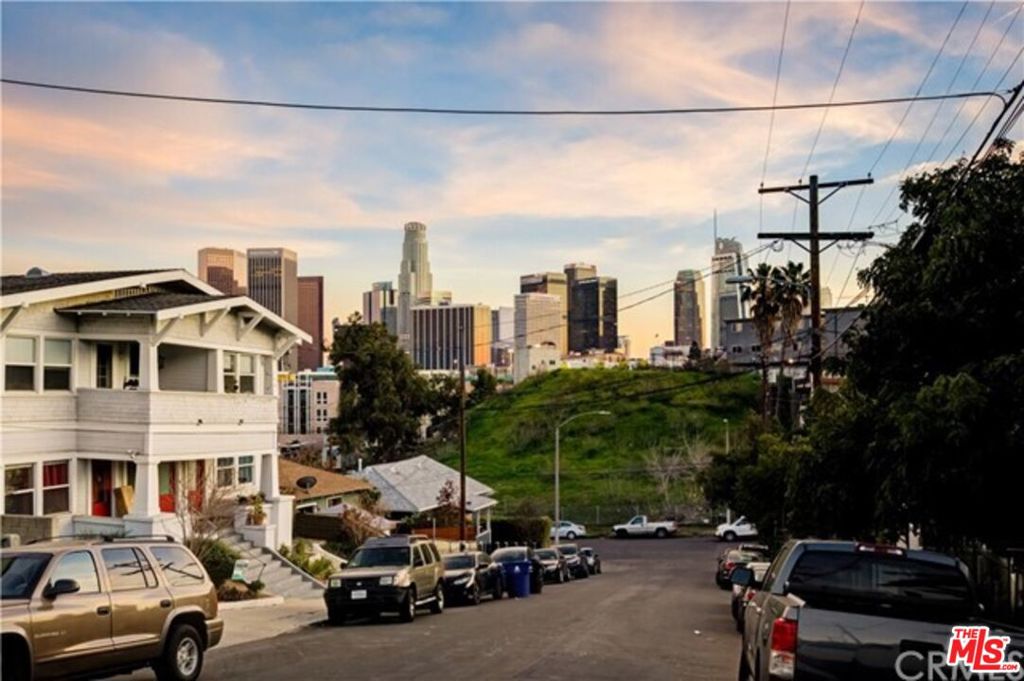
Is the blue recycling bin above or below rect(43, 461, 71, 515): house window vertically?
below

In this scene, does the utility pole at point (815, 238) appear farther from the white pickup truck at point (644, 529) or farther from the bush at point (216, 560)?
the white pickup truck at point (644, 529)


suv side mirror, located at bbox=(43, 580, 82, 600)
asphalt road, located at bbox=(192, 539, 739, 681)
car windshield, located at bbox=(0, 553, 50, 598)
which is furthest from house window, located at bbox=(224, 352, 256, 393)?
suv side mirror, located at bbox=(43, 580, 82, 600)

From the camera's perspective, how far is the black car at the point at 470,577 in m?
30.9

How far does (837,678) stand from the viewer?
28.1 feet

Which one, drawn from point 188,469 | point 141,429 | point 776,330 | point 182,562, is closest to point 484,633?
point 182,562

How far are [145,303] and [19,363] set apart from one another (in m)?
3.69

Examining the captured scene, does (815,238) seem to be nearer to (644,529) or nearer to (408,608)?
(408,608)

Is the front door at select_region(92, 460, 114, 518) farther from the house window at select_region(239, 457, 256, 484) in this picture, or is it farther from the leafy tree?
the leafy tree

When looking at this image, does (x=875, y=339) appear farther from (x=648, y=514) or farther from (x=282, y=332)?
(x=648, y=514)

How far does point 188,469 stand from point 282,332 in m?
6.72

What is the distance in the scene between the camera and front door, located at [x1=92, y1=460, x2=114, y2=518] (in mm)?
30688

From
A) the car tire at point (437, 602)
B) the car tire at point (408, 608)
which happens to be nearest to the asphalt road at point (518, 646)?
the car tire at point (408, 608)
